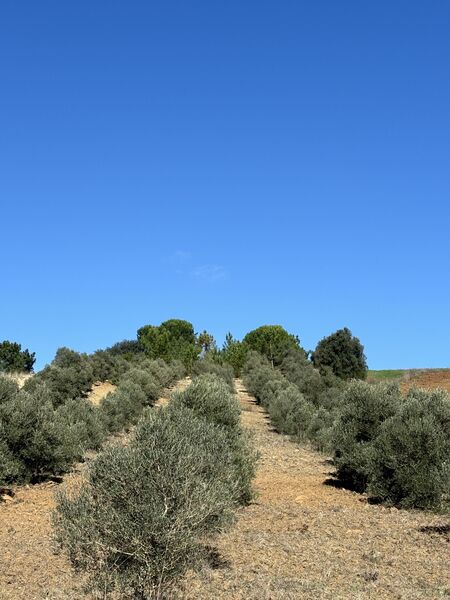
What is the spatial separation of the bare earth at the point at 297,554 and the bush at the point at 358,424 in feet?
6.48

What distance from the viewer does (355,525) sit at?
15273 millimetres

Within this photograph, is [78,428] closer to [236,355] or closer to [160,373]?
[160,373]

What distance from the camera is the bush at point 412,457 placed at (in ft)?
59.1

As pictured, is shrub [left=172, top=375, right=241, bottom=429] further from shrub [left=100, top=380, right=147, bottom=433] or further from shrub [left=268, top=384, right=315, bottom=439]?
shrub [left=268, top=384, right=315, bottom=439]

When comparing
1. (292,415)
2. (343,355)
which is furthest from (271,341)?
(292,415)

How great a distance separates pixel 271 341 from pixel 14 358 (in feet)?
184

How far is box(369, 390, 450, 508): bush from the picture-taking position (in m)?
18.0

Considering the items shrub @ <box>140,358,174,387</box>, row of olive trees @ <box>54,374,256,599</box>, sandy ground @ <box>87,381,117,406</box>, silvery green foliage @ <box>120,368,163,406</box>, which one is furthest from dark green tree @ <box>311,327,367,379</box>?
row of olive trees @ <box>54,374,256,599</box>

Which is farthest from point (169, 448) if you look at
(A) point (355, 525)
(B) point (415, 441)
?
(B) point (415, 441)

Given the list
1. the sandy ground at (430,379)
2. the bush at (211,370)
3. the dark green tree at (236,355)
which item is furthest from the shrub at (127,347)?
the sandy ground at (430,379)

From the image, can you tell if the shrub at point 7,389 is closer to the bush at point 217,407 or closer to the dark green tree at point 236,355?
the bush at point 217,407

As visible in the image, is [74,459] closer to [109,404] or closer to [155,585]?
[109,404]

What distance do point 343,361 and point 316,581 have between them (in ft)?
245

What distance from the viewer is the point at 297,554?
1236 cm
